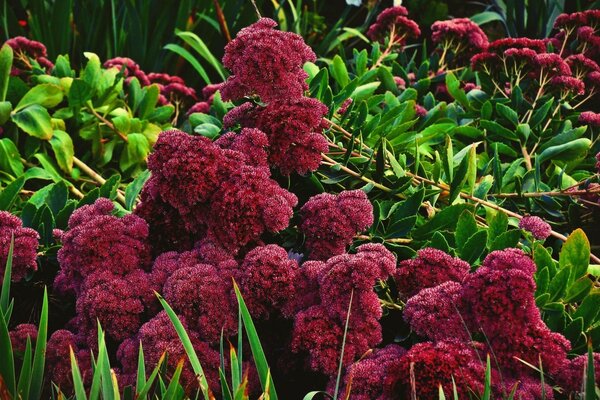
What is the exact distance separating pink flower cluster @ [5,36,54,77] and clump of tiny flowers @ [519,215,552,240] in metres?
2.26

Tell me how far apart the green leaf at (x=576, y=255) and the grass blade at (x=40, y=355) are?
1.12m

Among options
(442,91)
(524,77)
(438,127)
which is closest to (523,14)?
(442,91)

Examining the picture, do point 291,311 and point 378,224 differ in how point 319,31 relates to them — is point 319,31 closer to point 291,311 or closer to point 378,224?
point 378,224

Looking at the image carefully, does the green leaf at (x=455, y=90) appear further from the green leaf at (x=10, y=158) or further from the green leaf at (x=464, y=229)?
the green leaf at (x=10, y=158)

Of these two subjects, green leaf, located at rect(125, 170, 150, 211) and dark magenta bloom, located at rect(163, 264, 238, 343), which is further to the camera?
green leaf, located at rect(125, 170, 150, 211)

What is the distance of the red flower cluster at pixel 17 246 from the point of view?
2008 millimetres

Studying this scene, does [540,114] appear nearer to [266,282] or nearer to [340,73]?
[340,73]

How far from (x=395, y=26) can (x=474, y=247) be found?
179cm

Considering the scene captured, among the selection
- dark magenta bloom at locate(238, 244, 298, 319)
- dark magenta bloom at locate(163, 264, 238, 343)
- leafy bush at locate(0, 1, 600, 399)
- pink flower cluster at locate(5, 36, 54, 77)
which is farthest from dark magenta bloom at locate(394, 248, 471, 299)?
pink flower cluster at locate(5, 36, 54, 77)

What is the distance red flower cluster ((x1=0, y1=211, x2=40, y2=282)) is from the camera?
2008mm

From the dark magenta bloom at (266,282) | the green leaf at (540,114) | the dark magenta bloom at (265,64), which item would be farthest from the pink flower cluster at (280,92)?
the green leaf at (540,114)

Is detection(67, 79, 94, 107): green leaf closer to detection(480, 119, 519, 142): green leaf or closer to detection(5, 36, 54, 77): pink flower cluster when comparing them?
detection(5, 36, 54, 77): pink flower cluster

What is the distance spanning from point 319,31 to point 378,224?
10.7ft

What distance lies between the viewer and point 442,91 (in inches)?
143
